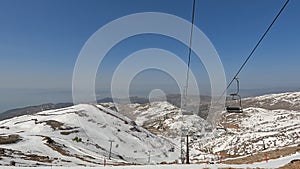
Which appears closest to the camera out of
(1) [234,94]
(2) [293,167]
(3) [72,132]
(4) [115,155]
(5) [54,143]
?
(2) [293,167]

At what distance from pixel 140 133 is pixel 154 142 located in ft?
29.2

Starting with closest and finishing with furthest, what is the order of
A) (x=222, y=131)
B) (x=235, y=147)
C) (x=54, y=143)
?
1. (x=54, y=143)
2. (x=235, y=147)
3. (x=222, y=131)

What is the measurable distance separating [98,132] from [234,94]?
9147 cm

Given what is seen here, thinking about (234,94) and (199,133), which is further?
(199,133)

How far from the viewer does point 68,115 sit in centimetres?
12625

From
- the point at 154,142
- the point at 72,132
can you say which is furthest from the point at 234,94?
the point at 154,142

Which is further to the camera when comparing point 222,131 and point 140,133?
point 222,131

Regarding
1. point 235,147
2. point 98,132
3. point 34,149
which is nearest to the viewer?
point 34,149

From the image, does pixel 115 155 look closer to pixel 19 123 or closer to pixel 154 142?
pixel 154 142

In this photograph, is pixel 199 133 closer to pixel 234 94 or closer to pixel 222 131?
pixel 222 131

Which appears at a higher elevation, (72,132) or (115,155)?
(72,132)

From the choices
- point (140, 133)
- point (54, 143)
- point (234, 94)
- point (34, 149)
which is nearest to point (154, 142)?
point (140, 133)

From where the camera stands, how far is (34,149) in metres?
68.1

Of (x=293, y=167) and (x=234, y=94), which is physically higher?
(x=234, y=94)
